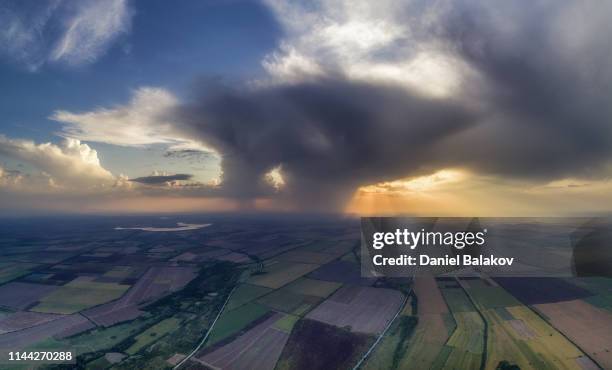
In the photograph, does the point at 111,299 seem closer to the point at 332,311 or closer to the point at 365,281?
the point at 332,311

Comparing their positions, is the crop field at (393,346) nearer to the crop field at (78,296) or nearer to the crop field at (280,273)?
the crop field at (280,273)

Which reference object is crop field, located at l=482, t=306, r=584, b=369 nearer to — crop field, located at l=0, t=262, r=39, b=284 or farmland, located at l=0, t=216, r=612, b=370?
farmland, located at l=0, t=216, r=612, b=370

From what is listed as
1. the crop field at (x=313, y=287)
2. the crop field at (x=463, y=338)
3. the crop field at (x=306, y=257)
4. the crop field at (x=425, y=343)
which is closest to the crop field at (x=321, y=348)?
the crop field at (x=425, y=343)

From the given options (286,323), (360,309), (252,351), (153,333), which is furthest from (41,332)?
(360,309)

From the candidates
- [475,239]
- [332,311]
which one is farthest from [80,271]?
[475,239]

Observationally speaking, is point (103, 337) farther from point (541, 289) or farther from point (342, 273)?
point (541, 289)
